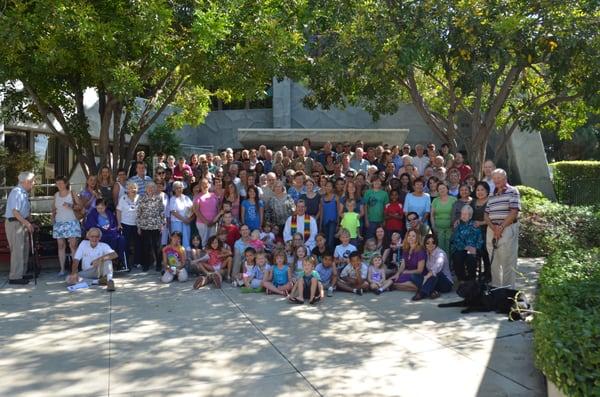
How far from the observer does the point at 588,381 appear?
359 cm

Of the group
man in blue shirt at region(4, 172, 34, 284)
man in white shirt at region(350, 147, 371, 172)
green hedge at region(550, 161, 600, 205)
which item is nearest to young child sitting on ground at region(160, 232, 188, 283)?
man in blue shirt at region(4, 172, 34, 284)

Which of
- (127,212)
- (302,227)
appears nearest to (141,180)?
(127,212)

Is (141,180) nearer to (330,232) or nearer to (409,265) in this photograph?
(330,232)

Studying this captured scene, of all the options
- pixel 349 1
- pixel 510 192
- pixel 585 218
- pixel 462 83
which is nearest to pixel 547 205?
pixel 585 218

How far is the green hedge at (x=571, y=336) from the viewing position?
3594 millimetres

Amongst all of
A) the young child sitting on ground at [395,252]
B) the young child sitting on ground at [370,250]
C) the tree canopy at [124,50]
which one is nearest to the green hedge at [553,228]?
the young child sitting on ground at [395,252]

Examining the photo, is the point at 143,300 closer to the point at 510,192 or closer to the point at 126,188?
the point at 126,188

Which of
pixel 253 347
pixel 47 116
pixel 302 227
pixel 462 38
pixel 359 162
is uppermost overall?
pixel 462 38

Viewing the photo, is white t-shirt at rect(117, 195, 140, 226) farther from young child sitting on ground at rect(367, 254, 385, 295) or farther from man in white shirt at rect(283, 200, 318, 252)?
young child sitting on ground at rect(367, 254, 385, 295)

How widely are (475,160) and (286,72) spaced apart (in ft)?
14.3

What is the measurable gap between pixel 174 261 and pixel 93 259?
121cm

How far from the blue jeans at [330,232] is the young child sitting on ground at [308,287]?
1.80 m

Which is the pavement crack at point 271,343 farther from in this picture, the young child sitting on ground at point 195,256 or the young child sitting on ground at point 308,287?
the young child sitting on ground at point 195,256

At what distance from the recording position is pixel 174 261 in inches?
364
